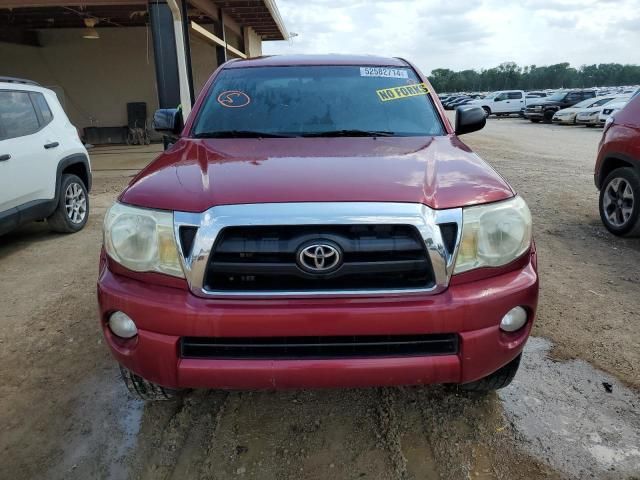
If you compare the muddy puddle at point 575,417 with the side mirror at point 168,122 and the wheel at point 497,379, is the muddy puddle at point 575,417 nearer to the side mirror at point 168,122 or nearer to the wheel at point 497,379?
the wheel at point 497,379

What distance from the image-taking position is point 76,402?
280 centimetres

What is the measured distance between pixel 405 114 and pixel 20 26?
1703 centimetres

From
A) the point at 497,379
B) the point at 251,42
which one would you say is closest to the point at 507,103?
the point at 251,42

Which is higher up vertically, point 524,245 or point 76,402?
point 524,245

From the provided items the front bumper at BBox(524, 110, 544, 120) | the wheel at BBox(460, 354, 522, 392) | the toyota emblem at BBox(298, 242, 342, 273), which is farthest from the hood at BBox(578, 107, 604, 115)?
the toyota emblem at BBox(298, 242, 342, 273)

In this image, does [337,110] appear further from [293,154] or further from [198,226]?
[198,226]

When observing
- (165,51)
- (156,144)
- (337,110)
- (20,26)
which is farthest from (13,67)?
(337,110)

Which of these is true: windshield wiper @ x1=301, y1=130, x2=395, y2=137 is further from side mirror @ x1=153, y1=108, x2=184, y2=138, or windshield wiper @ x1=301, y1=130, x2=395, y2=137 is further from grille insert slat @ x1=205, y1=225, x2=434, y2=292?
grille insert slat @ x1=205, y1=225, x2=434, y2=292

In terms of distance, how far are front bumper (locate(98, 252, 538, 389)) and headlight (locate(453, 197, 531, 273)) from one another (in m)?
0.09

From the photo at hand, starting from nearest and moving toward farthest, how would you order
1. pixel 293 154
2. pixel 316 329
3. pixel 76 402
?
pixel 316 329 < pixel 293 154 < pixel 76 402

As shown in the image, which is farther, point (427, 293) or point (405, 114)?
point (405, 114)

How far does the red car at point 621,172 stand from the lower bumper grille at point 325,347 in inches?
163

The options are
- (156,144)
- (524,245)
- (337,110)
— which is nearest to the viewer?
(524,245)

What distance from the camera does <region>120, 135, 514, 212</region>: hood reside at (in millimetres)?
2082
